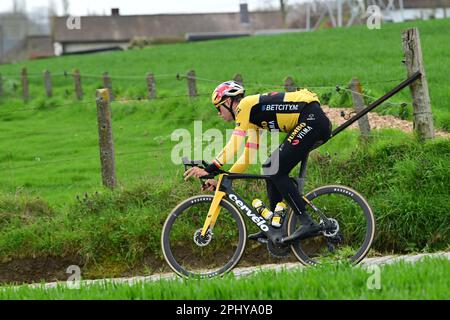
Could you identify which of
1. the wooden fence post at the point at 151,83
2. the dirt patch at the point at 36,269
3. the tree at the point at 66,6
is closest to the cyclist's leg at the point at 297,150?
the dirt patch at the point at 36,269

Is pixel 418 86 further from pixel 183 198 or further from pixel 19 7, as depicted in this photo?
pixel 19 7

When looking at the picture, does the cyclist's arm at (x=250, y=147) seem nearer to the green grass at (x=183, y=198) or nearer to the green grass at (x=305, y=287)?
the green grass at (x=305, y=287)

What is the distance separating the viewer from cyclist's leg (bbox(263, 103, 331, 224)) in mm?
9648

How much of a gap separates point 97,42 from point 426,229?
8229 centimetres

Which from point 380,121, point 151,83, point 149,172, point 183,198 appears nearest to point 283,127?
point 183,198

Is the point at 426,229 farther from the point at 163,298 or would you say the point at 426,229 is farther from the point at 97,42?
the point at 97,42

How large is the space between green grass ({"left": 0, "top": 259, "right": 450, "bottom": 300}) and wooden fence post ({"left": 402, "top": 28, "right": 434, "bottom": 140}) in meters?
4.33

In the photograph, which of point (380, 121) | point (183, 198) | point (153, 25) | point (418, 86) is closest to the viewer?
point (418, 86)

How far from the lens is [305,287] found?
24.6ft

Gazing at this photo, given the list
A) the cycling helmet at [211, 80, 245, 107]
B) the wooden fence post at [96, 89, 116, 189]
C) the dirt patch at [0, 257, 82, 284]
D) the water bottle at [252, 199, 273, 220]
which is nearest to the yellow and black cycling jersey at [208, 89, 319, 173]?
the cycling helmet at [211, 80, 245, 107]

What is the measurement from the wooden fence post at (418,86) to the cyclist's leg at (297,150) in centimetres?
320

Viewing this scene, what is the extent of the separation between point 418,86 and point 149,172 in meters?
4.63

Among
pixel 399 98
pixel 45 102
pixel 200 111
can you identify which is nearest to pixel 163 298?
pixel 399 98

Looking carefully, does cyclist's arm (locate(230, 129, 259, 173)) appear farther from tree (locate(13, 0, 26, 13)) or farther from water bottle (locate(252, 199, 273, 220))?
tree (locate(13, 0, 26, 13))
